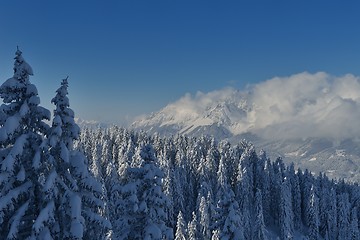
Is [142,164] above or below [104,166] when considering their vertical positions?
below

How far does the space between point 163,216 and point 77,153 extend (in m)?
6.58

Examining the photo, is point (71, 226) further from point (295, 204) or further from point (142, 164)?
point (295, 204)

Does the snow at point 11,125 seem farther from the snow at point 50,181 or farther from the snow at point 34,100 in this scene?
the snow at point 50,181

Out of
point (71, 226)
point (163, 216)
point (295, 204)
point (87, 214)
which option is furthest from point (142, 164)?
point (295, 204)

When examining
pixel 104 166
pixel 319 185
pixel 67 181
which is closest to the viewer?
pixel 67 181

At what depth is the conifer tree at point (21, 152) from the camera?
1394cm

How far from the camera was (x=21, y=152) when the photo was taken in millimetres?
13961

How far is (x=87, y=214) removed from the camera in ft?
50.8

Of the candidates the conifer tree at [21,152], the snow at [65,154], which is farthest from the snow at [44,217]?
the snow at [65,154]

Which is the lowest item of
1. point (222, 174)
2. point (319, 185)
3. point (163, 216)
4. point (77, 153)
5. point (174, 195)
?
point (163, 216)

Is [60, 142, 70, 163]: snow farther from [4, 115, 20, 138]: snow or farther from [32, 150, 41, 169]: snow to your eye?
[4, 115, 20, 138]: snow

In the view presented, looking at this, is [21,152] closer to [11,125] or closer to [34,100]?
[11,125]

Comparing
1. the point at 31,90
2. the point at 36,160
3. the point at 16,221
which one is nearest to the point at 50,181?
the point at 36,160

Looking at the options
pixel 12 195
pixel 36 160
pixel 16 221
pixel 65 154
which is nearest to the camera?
pixel 16 221
